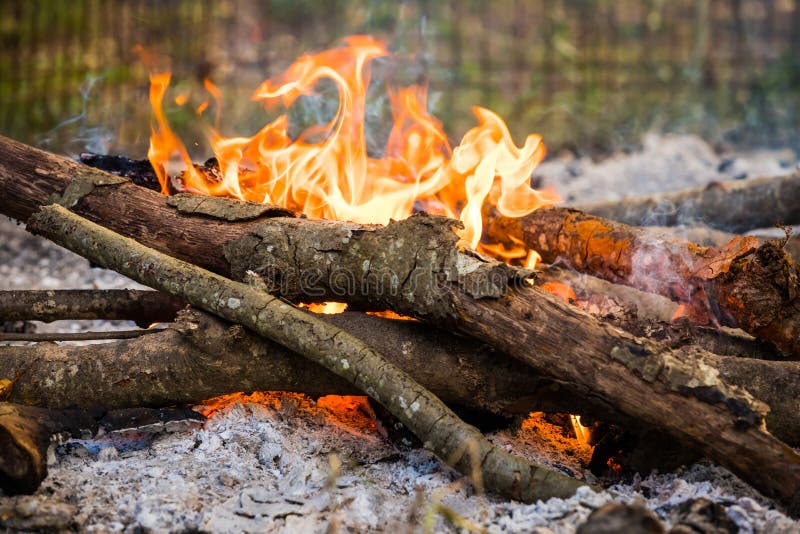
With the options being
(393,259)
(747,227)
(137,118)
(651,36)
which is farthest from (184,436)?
(651,36)

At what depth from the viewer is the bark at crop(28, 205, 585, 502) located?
2.56m

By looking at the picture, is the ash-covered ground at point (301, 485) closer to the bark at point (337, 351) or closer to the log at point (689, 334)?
the bark at point (337, 351)

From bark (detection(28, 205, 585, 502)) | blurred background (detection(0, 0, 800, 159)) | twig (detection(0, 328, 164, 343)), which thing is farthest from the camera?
blurred background (detection(0, 0, 800, 159))

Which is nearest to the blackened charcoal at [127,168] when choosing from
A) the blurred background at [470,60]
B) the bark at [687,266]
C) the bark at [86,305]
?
the bark at [86,305]

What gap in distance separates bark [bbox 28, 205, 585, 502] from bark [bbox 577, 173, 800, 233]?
285 centimetres

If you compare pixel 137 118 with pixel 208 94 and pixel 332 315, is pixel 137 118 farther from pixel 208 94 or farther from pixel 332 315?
pixel 332 315

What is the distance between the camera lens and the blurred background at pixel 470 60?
7781mm

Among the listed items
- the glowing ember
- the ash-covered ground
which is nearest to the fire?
the glowing ember

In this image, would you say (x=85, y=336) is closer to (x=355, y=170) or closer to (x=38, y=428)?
(x=38, y=428)

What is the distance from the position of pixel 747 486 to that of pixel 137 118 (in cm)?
687

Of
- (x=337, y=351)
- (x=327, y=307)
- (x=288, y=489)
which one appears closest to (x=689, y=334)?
(x=337, y=351)

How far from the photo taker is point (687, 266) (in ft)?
11.2

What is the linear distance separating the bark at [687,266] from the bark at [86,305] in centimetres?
180

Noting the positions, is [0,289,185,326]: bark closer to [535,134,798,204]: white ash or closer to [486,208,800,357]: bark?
[486,208,800,357]: bark
